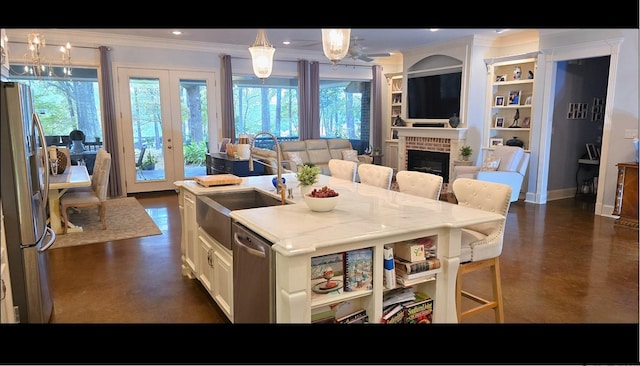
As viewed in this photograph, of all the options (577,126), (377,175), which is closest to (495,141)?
(577,126)

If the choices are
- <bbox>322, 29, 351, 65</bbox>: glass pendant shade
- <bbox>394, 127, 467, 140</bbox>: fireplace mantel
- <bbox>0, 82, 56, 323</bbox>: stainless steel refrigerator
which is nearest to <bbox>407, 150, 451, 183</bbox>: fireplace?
<bbox>394, 127, 467, 140</bbox>: fireplace mantel

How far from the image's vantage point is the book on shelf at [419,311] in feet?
7.50

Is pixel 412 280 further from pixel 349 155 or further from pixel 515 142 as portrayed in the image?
pixel 349 155

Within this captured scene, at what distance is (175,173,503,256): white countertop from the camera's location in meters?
1.96

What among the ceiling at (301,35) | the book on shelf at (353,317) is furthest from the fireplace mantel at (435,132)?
the book on shelf at (353,317)

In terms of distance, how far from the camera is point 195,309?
9.82ft

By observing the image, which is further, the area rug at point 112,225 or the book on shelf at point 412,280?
the area rug at point 112,225

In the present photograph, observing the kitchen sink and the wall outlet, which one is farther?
the wall outlet

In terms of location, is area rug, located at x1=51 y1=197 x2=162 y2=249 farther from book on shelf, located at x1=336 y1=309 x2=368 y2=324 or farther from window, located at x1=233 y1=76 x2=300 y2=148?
book on shelf, located at x1=336 y1=309 x2=368 y2=324

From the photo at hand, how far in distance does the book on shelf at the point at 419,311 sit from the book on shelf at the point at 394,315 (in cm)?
3

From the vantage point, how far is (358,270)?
6.82 feet

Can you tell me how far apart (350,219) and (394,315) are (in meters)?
0.55

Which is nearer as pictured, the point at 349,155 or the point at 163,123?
the point at 163,123

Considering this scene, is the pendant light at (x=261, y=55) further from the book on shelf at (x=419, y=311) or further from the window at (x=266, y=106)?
the window at (x=266, y=106)
